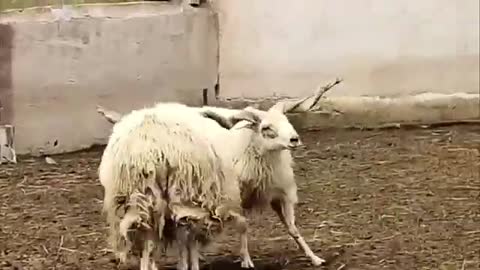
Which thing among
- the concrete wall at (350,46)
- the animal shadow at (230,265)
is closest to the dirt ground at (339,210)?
the animal shadow at (230,265)

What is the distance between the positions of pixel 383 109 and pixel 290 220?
431 cm

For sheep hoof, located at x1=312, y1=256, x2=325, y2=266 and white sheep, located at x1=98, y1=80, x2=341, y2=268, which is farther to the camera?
sheep hoof, located at x1=312, y1=256, x2=325, y2=266

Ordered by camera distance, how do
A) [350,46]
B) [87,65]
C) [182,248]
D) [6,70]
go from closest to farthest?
[182,248] < [6,70] < [87,65] < [350,46]

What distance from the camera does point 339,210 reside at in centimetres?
674

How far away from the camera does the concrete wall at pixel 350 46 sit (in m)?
9.21

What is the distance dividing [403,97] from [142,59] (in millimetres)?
2496

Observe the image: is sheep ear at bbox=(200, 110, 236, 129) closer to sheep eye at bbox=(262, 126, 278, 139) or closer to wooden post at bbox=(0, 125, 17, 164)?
sheep eye at bbox=(262, 126, 278, 139)

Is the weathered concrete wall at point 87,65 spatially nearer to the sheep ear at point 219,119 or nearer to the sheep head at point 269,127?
the sheep ear at point 219,119

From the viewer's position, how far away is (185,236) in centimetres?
498

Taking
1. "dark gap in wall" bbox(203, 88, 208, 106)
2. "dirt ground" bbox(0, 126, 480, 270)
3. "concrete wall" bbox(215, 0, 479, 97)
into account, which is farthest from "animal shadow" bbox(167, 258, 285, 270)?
"concrete wall" bbox(215, 0, 479, 97)

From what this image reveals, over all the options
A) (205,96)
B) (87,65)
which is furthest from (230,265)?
(205,96)

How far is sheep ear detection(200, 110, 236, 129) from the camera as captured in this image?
5332 millimetres

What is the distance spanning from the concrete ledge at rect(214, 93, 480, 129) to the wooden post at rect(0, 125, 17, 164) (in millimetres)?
1847

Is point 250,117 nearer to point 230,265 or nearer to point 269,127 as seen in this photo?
point 269,127
